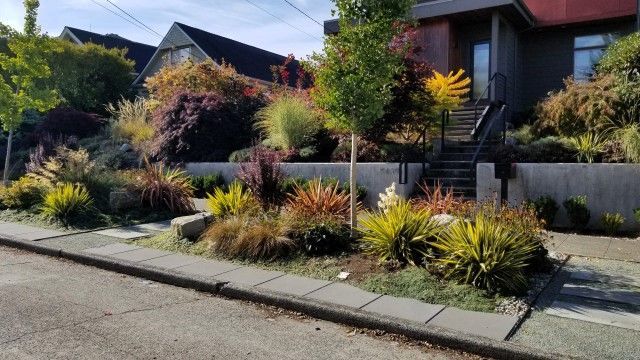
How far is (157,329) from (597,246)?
668cm

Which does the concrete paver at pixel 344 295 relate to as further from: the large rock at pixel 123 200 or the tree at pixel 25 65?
the tree at pixel 25 65

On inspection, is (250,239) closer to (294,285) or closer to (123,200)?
(294,285)

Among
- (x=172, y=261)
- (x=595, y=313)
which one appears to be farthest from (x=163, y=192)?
(x=595, y=313)

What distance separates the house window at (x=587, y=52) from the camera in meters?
17.2

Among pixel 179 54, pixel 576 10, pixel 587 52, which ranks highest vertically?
pixel 179 54

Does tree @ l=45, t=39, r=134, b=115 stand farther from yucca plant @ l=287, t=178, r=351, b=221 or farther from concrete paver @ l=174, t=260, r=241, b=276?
concrete paver @ l=174, t=260, r=241, b=276

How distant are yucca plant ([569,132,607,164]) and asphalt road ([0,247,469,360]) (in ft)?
24.4

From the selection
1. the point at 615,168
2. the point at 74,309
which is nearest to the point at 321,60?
the point at 74,309

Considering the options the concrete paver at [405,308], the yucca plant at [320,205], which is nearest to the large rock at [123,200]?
the yucca plant at [320,205]

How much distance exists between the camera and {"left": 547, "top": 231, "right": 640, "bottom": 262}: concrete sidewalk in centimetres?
768

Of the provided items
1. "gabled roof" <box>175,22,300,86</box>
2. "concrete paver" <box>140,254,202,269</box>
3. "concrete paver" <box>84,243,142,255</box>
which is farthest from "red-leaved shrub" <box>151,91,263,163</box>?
"gabled roof" <box>175,22,300,86</box>

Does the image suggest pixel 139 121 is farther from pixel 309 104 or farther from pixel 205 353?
pixel 205 353

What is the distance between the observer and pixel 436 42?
678 inches

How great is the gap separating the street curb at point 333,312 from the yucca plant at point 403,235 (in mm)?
1585
